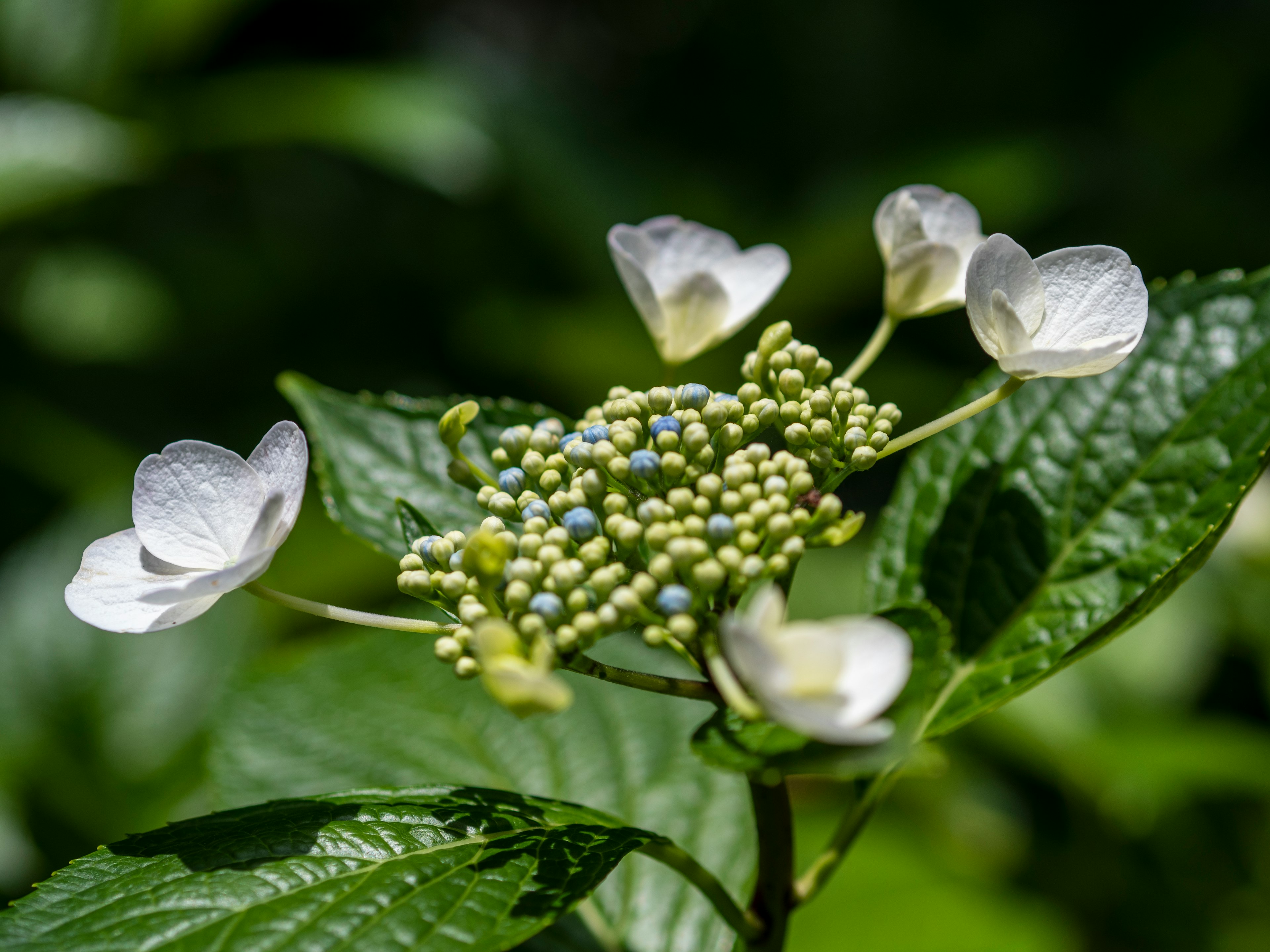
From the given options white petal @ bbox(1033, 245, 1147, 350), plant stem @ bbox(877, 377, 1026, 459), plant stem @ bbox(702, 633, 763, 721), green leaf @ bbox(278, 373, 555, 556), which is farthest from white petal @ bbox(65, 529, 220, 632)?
white petal @ bbox(1033, 245, 1147, 350)

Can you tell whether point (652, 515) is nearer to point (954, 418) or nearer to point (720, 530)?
point (720, 530)

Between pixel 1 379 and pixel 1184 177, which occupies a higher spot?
pixel 1184 177

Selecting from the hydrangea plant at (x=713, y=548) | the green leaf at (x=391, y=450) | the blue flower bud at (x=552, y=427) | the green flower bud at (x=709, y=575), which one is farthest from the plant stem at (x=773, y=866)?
the green leaf at (x=391, y=450)

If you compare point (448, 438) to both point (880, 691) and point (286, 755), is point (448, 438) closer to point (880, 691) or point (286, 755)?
point (880, 691)

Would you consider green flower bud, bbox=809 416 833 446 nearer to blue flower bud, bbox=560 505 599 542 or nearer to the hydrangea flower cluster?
the hydrangea flower cluster

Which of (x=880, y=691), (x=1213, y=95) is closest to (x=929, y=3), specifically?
(x=1213, y=95)

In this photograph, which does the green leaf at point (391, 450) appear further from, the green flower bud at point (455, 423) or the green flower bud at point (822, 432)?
the green flower bud at point (822, 432)
